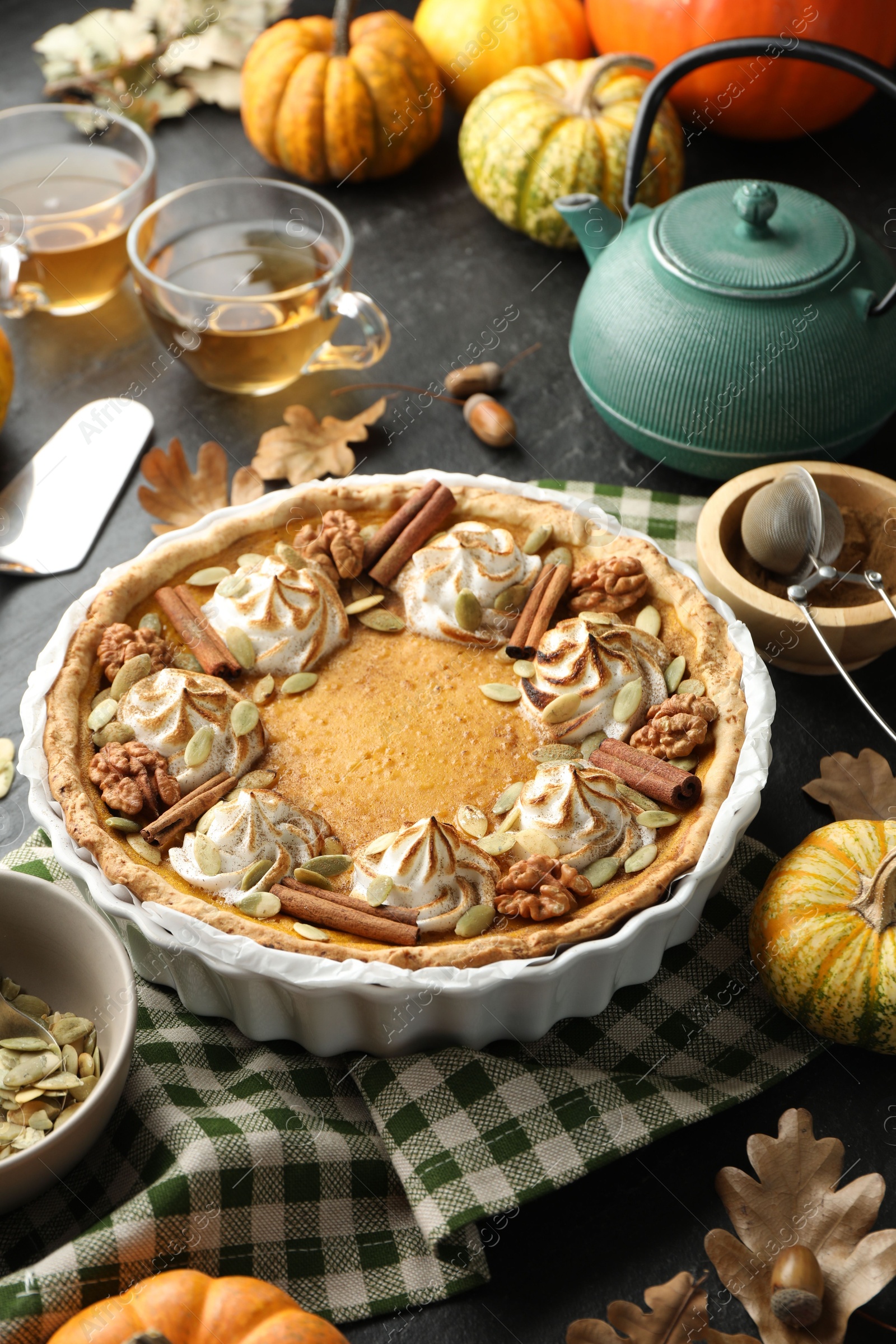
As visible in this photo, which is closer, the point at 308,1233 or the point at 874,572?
the point at 308,1233

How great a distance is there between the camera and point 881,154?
4.00 meters

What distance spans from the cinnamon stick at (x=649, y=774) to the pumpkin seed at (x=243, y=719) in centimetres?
63

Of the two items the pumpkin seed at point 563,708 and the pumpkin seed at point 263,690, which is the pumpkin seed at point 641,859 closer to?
the pumpkin seed at point 563,708

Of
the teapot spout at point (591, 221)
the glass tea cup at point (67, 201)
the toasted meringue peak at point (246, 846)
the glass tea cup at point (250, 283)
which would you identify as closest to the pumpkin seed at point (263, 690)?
the toasted meringue peak at point (246, 846)

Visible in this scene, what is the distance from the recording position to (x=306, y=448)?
308 cm

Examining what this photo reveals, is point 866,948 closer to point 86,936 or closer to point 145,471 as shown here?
point 86,936

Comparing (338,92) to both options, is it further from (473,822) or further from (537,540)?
(473,822)

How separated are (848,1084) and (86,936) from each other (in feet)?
4.25

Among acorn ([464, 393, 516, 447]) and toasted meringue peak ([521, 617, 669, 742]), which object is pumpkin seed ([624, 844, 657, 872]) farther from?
acorn ([464, 393, 516, 447])

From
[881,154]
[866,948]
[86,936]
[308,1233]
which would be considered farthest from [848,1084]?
[881,154]

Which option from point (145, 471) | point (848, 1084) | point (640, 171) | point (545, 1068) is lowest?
point (848, 1084)

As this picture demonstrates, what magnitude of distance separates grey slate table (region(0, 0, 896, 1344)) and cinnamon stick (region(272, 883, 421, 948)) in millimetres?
474

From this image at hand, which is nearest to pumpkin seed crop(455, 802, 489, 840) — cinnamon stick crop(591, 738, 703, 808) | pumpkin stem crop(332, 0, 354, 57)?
cinnamon stick crop(591, 738, 703, 808)

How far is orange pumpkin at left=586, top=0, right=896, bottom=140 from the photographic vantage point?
3457 millimetres
